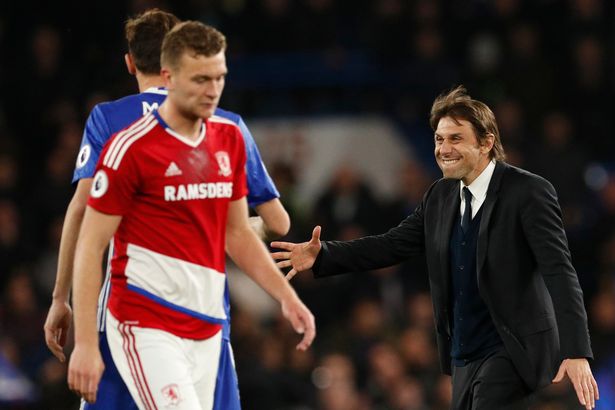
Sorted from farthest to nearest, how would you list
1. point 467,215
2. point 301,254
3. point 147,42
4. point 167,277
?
point 301,254, point 467,215, point 147,42, point 167,277

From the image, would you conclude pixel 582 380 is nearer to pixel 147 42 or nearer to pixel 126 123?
pixel 126 123

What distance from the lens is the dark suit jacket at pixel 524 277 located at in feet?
17.4

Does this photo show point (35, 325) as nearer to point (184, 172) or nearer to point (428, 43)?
point (428, 43)

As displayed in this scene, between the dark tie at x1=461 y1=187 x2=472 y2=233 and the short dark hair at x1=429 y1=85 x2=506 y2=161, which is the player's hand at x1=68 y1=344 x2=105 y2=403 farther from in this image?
the short dark hair at x1=429 y1=85 x2=506 y2=161

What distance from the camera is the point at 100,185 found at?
4.59 metres

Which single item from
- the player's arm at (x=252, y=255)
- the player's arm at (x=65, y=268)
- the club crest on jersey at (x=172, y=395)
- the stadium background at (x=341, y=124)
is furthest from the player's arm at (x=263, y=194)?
the stadium background at (x=341, y=124)

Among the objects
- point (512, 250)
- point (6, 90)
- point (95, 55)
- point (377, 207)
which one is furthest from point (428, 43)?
point (512, 250)

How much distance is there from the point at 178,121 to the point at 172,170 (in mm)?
185

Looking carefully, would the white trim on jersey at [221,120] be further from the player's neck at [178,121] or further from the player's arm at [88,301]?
the player's arm at [88,301]

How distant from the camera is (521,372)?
541 centimetres

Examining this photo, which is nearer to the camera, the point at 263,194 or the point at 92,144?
the point at 92,144

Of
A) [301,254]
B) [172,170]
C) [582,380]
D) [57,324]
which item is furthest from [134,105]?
[582,380]

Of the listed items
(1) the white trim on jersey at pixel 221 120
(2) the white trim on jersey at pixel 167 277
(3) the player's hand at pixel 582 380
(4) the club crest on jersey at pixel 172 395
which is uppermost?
(1) the white trim on jersey at pixel 221 120

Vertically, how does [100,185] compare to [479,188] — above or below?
above
